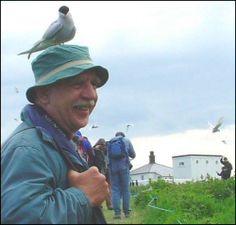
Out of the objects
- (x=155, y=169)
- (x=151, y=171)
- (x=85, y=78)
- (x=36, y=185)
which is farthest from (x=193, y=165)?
(x=36, y=185)

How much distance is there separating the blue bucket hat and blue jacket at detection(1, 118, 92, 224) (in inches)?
8.9

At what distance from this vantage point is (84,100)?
2.43 metres

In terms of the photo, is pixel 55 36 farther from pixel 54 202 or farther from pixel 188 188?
pixel 188 188

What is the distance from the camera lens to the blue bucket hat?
238 centimetres

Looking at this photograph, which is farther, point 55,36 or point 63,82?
point 55,36

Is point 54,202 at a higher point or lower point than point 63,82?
lower

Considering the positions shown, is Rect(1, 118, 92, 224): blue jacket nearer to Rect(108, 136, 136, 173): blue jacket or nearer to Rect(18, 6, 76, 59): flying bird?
Rect(18, 6, 76, 59): flying bird

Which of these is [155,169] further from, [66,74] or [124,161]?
[66,74]

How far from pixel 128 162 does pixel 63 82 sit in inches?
327

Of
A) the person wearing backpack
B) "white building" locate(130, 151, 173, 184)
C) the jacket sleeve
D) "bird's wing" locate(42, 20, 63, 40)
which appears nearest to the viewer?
the jacket sleeve

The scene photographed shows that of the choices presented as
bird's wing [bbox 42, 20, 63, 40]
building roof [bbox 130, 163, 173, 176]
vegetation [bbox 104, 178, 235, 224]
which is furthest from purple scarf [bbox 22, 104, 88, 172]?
building roof [bbox 130, 163, 173, 176]

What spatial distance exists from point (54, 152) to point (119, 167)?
27.4 ft

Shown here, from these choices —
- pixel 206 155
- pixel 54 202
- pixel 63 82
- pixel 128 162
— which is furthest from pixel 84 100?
pixel 206 155

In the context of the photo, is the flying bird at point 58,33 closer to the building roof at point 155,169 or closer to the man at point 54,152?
the man at point 54,152
